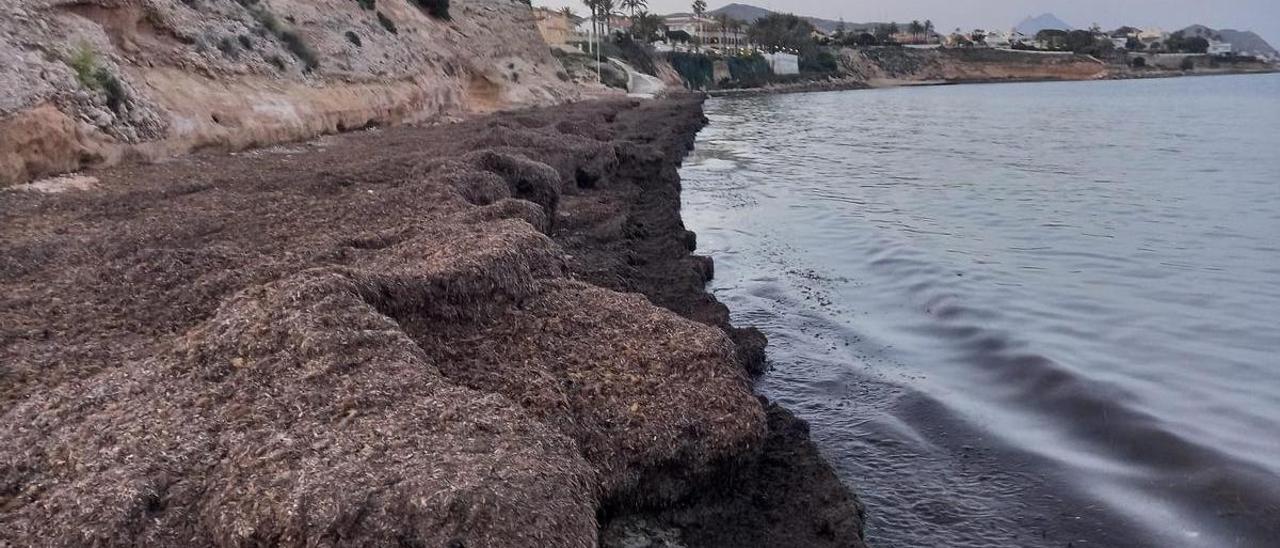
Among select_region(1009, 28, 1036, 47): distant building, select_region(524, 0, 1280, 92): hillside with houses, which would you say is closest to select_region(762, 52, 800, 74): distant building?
select_region(524, 0, 1280, 92): hillside with houses

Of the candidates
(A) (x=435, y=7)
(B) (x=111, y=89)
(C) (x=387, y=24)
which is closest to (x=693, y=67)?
(A) (x=435, y=7)

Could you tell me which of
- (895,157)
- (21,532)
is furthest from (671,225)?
(895,157)

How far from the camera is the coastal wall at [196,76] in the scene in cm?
1127

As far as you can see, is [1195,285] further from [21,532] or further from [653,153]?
[21,532]

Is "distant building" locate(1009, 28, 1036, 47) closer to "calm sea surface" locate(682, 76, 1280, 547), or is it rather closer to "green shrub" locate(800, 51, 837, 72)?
"green shrub" locate(800, 51, 837, 72)

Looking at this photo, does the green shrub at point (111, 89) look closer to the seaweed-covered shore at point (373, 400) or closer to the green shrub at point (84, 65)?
the green shrub at point (84, 65)

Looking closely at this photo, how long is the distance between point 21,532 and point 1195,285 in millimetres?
11193

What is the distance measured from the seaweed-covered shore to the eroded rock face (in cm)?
1

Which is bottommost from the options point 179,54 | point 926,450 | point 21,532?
point 926,450

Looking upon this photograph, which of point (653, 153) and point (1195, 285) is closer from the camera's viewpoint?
point (1195, 285)

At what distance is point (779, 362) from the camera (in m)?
7.72

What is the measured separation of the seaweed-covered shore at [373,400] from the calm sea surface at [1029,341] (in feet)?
3.04

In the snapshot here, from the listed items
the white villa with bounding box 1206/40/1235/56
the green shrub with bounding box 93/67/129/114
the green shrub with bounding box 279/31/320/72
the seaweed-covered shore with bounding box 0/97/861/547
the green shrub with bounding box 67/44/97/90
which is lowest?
the seaweed-covered shore with bounding box 0/97/861/547

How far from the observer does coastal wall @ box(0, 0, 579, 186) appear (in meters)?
11.3
